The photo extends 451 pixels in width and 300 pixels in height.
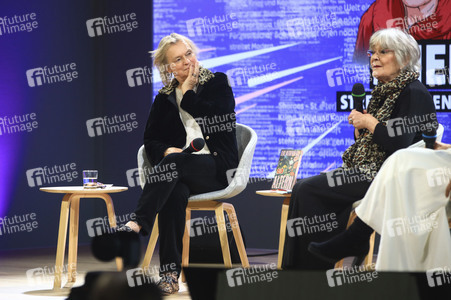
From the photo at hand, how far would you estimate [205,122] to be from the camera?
372 cm

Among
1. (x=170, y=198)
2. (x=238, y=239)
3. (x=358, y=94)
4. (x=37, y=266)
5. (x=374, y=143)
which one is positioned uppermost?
(x=358, y=94)

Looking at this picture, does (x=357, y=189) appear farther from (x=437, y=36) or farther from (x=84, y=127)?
(x=84, y=127)

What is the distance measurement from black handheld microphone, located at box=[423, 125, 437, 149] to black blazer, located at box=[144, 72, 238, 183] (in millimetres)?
1153

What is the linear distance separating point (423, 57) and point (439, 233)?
2782 mm

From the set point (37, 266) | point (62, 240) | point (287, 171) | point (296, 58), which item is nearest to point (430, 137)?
point (287, 171)

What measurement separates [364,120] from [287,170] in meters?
1.01

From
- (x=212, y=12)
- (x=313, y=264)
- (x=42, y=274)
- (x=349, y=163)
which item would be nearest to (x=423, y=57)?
(x=212, y=12)

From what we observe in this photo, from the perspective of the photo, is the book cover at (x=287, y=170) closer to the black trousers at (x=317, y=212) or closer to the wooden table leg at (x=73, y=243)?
the black trousers at (x=317, y=212)

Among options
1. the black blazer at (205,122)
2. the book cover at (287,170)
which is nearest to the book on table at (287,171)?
the book cover at (287,170)

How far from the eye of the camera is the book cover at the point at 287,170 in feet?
13.4

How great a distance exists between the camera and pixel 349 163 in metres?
3.34

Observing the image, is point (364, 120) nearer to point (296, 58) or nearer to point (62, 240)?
point (62, 240)

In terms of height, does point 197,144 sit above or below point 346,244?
above

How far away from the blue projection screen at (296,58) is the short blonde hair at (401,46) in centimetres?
189
